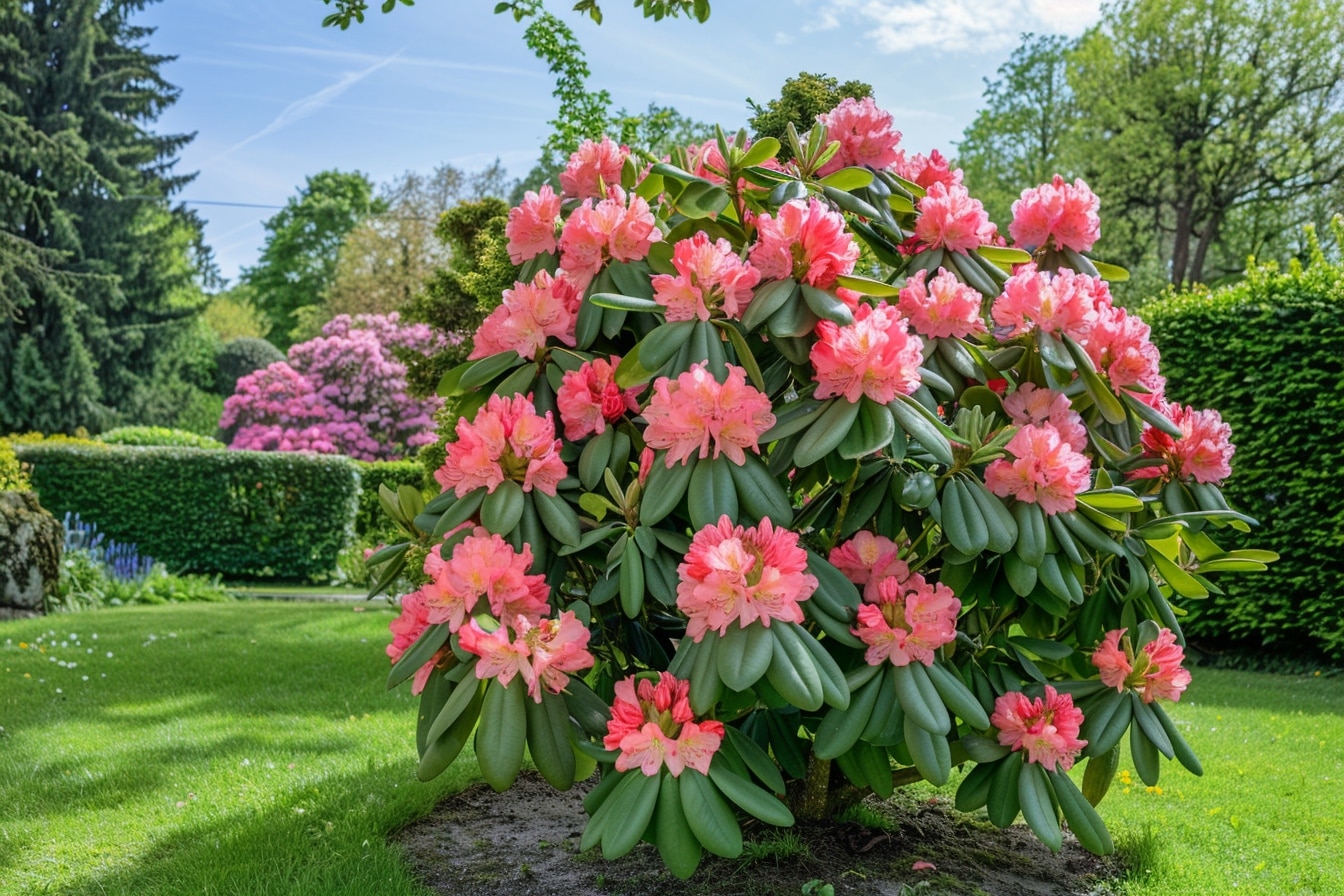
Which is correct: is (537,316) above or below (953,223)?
below

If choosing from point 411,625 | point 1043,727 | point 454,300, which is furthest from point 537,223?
point 454,300

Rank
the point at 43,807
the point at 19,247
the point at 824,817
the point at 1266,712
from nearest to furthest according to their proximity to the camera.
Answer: the point at 824,817, the point at 43,807, the point at 1266,712, the point at 19,247

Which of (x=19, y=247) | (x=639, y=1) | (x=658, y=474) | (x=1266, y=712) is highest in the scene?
(x=19, y=247)

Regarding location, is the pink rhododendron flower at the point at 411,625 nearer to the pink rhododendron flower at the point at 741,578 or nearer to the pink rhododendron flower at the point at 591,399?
the pink rhododendron flower at the point at 591,399

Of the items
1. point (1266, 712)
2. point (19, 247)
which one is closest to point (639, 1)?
point (1266, 712)

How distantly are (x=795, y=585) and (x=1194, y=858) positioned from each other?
2.10 m

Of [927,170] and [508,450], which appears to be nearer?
[508,450]

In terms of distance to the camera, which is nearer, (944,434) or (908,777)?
(944,434)

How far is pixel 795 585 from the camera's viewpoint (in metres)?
1.70

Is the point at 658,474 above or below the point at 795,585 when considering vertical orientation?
above

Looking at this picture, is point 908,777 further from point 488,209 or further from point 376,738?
point 488,209

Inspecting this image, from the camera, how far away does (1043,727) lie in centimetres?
217

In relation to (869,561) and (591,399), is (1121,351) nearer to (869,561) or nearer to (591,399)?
(869,561)

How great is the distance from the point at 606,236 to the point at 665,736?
1087mm
